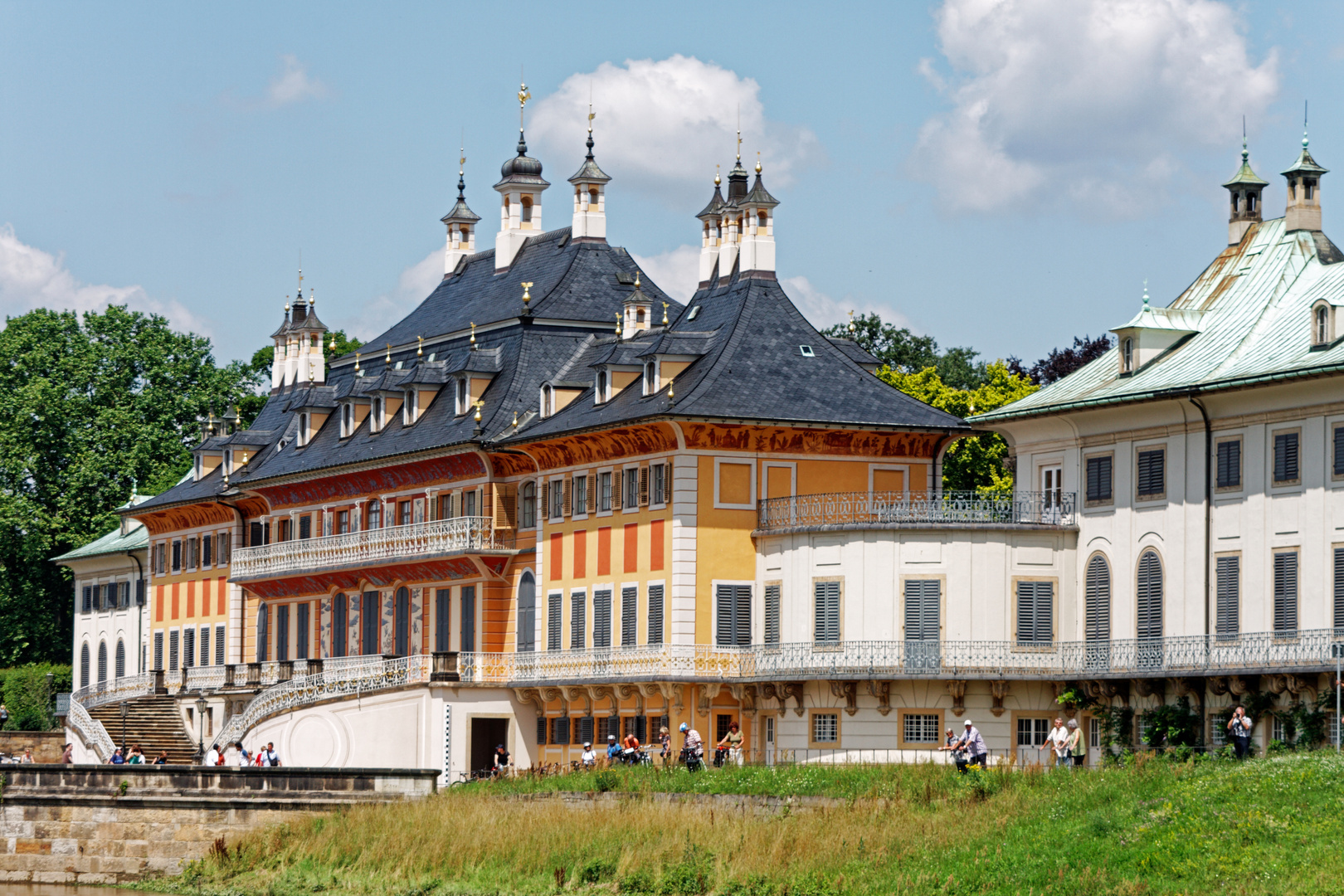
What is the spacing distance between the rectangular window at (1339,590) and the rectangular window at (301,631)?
39.1m

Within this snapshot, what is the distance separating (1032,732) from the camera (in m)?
60.0

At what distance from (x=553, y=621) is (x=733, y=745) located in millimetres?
11101

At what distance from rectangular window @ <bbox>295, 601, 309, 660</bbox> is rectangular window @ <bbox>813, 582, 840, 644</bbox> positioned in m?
26.0

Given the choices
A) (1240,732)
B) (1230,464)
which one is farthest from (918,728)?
(1240,732)

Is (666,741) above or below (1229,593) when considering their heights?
below

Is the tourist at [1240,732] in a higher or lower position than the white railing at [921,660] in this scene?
lower

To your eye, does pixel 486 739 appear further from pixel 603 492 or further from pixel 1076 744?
pixel 1076 744

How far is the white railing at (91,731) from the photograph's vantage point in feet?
265

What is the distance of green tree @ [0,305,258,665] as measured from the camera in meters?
107

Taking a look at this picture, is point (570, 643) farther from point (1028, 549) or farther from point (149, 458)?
point (149, 458)

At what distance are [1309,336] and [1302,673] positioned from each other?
733cm

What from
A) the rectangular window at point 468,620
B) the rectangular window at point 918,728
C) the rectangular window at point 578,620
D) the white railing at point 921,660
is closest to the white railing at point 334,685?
the white railing at point 921,660

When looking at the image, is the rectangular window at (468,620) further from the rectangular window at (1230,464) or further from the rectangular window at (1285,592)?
the rectangular window at (1285,592)

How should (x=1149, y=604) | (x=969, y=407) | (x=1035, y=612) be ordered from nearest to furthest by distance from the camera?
(x=1149, y=604) → (x=1035, y=612) → (x=969, y=407)
